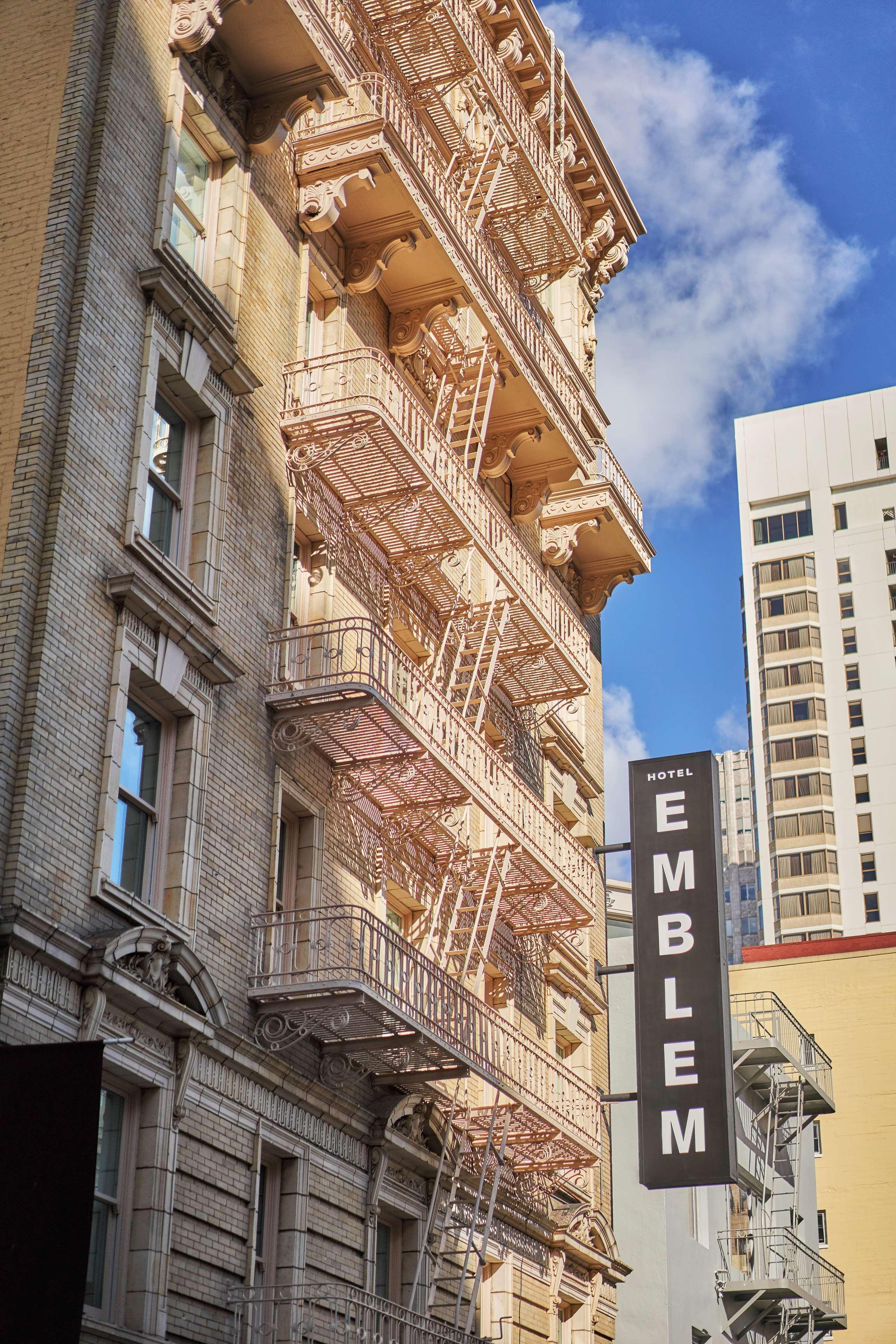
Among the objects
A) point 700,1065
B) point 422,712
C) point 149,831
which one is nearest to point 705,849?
point 700,1065

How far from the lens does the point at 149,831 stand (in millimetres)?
18219

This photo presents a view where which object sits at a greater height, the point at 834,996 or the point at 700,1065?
the point at 834,996

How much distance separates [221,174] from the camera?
22.5 m

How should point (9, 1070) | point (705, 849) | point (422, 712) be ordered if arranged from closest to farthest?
point (9, 1070)
point (422, 712)
point (705, 849)

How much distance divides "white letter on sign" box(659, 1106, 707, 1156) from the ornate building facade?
146cm

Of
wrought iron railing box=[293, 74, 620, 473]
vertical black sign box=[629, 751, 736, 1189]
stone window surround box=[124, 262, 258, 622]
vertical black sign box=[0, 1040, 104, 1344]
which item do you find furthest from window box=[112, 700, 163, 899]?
vertical black sign box=[629, 751, 736, 1189]

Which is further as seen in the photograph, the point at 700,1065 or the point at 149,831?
the point at 700,1065

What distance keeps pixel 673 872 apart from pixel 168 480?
35.9 ft

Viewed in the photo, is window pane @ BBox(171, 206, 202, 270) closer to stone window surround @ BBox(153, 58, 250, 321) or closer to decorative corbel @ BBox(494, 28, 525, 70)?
stone window surround @ BBox(153, 58, 250, 321)

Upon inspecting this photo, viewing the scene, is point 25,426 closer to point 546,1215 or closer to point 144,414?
point 144,414

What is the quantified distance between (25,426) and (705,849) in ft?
43.7

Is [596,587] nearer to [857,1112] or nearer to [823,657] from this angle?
[857,1112]

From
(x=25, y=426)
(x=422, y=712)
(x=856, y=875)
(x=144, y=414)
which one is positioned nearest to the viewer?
(x=25, y=426)

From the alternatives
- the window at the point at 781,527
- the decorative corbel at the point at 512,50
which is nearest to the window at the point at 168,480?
the decorative corbel at the point at 512,50
